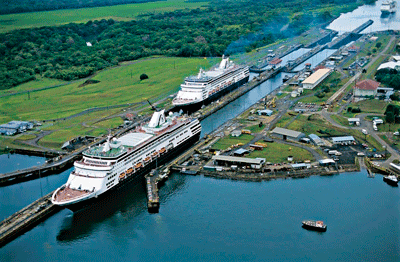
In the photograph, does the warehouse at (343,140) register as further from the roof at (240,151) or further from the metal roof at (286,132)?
the roof at (240,151)

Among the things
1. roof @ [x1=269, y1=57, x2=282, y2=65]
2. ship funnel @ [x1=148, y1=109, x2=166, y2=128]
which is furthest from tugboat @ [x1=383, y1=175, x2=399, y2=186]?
roof @ [x1=269, y1=57, x2=282, y2=65]

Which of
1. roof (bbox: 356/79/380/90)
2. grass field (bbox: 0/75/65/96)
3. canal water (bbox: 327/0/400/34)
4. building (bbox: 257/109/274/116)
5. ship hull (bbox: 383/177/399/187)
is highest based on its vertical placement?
canal water (bbox: 327/0/400/34)

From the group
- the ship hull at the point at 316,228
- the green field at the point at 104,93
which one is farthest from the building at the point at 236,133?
the green field at the point at 104,93

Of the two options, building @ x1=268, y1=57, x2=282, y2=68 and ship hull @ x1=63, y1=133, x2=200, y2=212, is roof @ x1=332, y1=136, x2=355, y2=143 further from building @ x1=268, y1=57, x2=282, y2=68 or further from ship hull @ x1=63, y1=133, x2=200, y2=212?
building @ x1=268, y1=57, x2=282, y2=68

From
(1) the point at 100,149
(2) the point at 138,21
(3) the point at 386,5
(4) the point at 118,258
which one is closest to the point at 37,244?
(4) the point at 118,258

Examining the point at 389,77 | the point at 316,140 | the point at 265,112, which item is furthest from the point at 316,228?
the point at 389,77

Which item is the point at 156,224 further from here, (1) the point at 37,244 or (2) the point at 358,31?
(2) the point at 358,31
